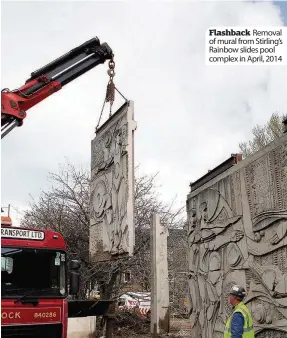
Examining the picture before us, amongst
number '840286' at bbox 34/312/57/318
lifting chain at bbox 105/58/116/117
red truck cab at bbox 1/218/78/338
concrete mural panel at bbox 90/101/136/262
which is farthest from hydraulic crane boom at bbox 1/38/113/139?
number '840286' at bbox 34/312/57/318

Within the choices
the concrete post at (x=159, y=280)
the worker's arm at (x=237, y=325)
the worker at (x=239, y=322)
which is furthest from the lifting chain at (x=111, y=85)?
the concrete post at (x=159, y=280)

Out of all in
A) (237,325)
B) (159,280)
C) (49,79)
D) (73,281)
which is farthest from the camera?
(159,280)

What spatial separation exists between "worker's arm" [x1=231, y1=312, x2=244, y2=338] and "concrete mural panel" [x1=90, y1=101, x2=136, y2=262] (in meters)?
2.11

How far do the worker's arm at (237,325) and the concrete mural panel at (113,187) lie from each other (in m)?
→ 2.11

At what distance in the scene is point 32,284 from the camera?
6.20 meters

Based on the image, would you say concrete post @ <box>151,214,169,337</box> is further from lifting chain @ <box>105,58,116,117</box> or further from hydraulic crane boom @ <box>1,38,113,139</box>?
hydraulic crane boom @ <box>1,38,113,139</box>

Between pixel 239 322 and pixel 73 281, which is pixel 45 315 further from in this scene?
pixel 239 322

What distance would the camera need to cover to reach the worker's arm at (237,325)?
16.9 feet

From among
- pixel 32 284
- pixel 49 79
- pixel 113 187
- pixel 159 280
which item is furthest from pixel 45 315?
pixel 159 280

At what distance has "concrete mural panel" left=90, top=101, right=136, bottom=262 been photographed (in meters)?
7.08

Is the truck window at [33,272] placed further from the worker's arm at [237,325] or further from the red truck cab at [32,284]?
the worker's arm at [237,325]

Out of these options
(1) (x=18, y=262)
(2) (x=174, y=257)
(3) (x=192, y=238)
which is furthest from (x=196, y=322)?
(2) (x=174, y=257)

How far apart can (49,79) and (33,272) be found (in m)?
2.71

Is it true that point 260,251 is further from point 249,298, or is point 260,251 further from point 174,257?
point 174,257
